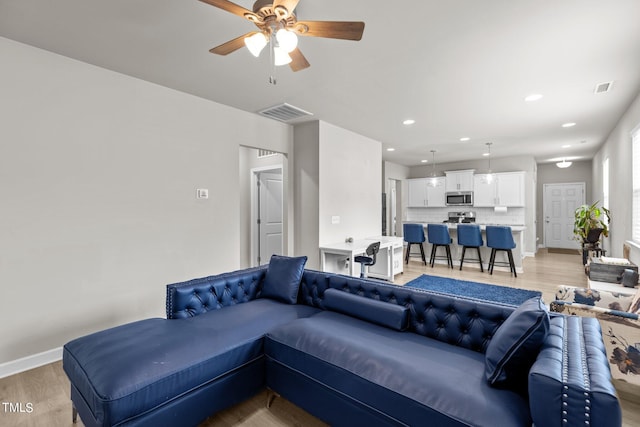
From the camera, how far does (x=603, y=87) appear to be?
3322 mm

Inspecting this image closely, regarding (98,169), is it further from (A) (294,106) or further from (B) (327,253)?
(B) (327,253)

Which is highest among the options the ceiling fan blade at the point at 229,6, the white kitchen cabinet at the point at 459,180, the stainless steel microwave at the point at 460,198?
the ceiling fan blade at the point at 229,6

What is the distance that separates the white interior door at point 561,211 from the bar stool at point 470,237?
16.0 ft

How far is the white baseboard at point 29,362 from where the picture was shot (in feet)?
7.93

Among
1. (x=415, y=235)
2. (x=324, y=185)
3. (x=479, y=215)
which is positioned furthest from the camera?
(x=479, y=215)

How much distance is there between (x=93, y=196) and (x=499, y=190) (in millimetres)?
8517

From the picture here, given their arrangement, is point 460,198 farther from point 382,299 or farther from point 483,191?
point 382,299

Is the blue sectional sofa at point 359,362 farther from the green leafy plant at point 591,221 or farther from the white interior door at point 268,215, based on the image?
the green leafy plant at point 591,221

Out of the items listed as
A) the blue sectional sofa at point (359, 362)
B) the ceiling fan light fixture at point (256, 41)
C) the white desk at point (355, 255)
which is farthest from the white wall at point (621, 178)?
the ceiling fan light fixture at point (256, 41)

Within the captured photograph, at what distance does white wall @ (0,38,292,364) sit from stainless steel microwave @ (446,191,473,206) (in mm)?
6824

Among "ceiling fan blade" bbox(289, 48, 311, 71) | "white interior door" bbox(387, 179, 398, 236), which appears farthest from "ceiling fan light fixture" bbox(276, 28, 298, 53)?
"white interior door" bbox(387, 179, 398, 236)

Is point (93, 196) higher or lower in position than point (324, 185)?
lower

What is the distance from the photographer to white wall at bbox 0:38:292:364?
247 centimetres

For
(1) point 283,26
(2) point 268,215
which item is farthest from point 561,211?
(1) point 283,26
